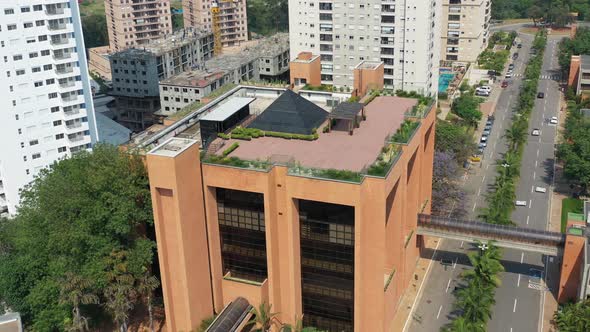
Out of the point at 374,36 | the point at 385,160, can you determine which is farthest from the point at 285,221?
the point at 374,36

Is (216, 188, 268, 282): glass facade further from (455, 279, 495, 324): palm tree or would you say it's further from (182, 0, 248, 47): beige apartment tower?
(182, 0, 248, 47): beige apartment tower

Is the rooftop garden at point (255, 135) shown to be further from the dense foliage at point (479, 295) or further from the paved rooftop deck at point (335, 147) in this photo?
the dense foliage at point (479, 295)

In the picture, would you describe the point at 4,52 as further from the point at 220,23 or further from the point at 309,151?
the point at 220,23

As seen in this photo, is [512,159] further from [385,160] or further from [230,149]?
[230,149]

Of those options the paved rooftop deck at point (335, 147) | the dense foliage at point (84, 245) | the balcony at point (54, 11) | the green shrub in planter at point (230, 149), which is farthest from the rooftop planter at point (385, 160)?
the balcony at point (54, 11)

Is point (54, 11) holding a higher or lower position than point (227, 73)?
higher

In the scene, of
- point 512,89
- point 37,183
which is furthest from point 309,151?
point 512,89
